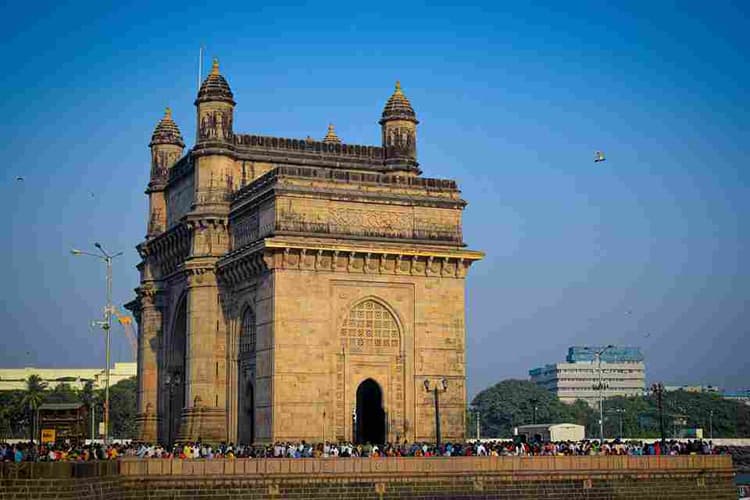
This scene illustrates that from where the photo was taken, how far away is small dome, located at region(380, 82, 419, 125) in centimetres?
5991

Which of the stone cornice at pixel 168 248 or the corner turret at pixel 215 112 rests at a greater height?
the corner turret at pixel 215 112

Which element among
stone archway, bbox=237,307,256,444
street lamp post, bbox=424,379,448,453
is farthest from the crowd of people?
stone archway, bbox=237,307,256,444

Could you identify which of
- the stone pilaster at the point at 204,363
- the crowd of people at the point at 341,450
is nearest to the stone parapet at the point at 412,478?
the crowd of people at the point at 341,450

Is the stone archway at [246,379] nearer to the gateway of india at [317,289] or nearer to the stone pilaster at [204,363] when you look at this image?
the gateway of india at [317,289]

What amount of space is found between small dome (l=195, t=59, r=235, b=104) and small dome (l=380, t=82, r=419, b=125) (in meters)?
7.90

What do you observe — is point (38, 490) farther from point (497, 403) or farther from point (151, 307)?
point (497, 403)

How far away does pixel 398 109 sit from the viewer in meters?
60.0

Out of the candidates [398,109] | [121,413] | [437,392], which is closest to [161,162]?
[398,109]

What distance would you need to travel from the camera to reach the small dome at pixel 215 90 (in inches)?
2267

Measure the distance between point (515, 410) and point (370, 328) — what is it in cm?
8917

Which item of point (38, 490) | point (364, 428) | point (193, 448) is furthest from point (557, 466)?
point (38, 490)

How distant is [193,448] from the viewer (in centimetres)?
4838

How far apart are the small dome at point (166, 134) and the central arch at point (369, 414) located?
21.6 metres

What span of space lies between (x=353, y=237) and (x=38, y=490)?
2101 cm
